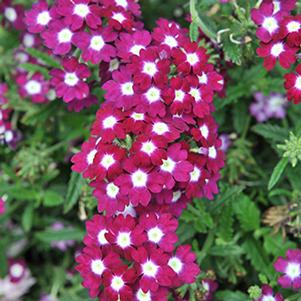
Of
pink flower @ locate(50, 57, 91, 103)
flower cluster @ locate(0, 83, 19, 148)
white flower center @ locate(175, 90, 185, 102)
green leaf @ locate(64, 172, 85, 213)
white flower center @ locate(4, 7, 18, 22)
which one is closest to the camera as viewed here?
white flower center @ locate(175, 90, 185, 102)

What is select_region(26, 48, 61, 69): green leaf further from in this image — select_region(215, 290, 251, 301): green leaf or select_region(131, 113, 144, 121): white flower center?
select_region(215, 290, 251, 301): green leaf

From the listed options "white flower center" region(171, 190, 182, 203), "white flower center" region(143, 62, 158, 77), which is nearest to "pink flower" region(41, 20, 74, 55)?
"white flower center" region(143, 62, 158, 77)

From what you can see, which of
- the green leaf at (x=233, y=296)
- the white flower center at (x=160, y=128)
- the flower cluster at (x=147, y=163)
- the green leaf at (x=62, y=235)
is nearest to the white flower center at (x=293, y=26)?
the flower cluster at (x=147, y=163)

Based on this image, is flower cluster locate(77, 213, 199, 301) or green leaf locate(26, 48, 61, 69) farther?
green leaf locate(26, 48, 61, 69)

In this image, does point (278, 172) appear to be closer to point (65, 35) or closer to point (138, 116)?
point (138, 116)

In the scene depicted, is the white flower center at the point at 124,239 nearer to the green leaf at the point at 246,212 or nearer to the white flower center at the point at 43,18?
the green leaf at the point at 246,212

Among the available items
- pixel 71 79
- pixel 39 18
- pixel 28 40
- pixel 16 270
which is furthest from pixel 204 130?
pixel 16 270

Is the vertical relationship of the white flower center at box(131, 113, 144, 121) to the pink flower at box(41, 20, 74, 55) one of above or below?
below
